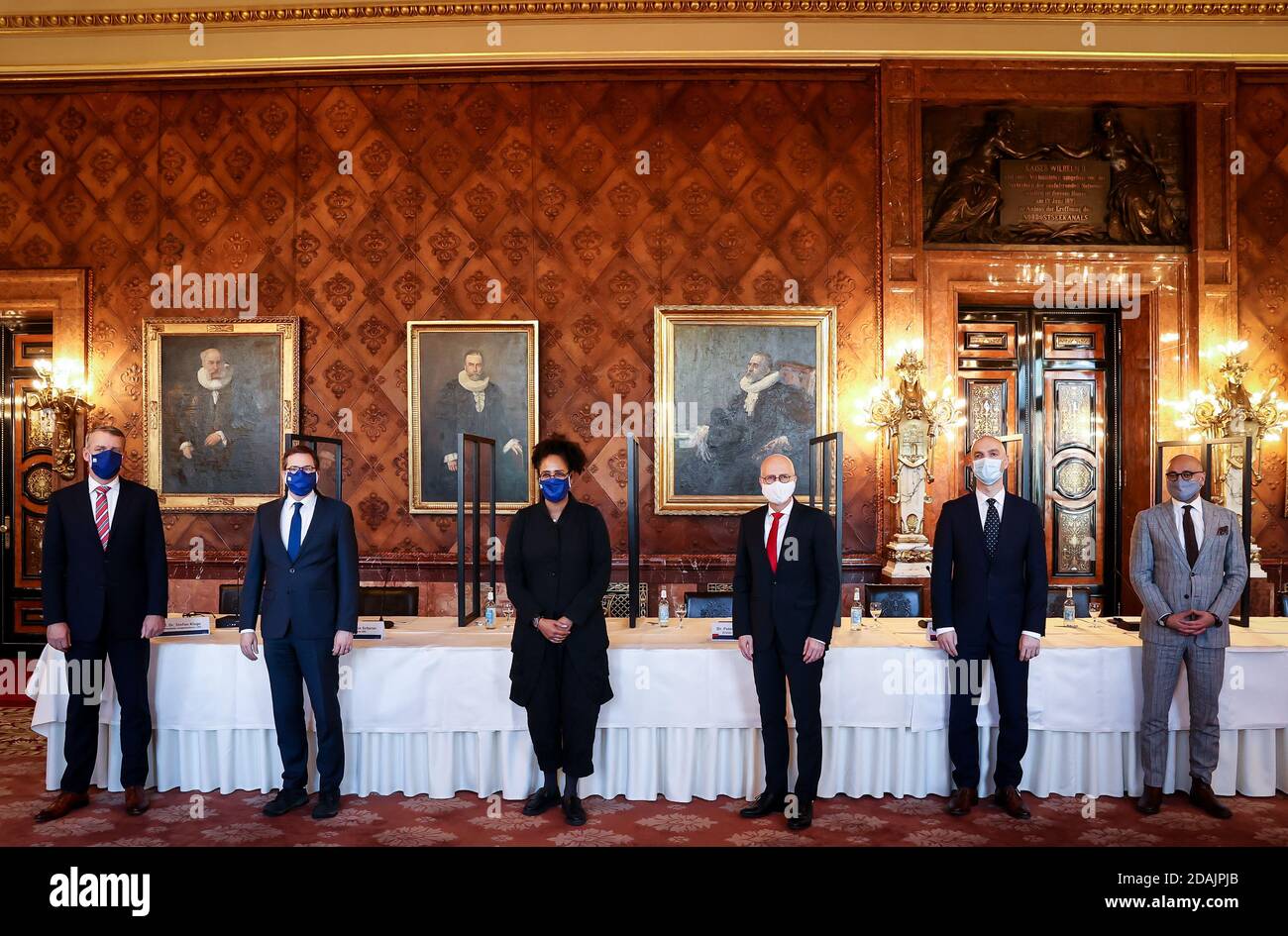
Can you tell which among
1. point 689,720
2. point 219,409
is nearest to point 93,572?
point 689,720

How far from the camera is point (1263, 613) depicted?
272 inches

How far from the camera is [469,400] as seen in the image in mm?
7117

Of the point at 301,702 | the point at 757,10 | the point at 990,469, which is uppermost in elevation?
the point at 757,10

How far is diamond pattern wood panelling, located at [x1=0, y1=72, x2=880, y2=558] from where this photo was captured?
712 cm

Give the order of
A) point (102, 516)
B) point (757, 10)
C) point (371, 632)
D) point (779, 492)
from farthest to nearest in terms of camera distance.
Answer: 1. point (757, 10)
2. point (371, 632)
3. point (102, 516)
4. point (779, 492)

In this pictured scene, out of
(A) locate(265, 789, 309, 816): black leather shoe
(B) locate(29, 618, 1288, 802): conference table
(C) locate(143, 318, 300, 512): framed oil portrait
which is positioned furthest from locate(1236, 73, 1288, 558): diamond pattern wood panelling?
(C) locate(143, 318, 300, 512): framed oil portrait

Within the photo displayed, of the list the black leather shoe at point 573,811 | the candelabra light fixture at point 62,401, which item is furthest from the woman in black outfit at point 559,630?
the candelabra light fixture at point 62,401

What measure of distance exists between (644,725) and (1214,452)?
5.70 metres

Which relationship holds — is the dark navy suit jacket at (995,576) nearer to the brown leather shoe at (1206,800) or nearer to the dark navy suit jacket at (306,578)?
the brown leather shoe at (1206,800)

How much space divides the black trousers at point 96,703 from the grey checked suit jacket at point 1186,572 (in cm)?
510

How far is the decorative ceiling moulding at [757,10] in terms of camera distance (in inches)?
266

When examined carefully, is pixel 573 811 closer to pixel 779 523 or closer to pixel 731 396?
pixel 779 523

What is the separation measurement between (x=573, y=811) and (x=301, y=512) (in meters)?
1.97

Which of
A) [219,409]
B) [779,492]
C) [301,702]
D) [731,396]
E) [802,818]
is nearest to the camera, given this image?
[802,818]
